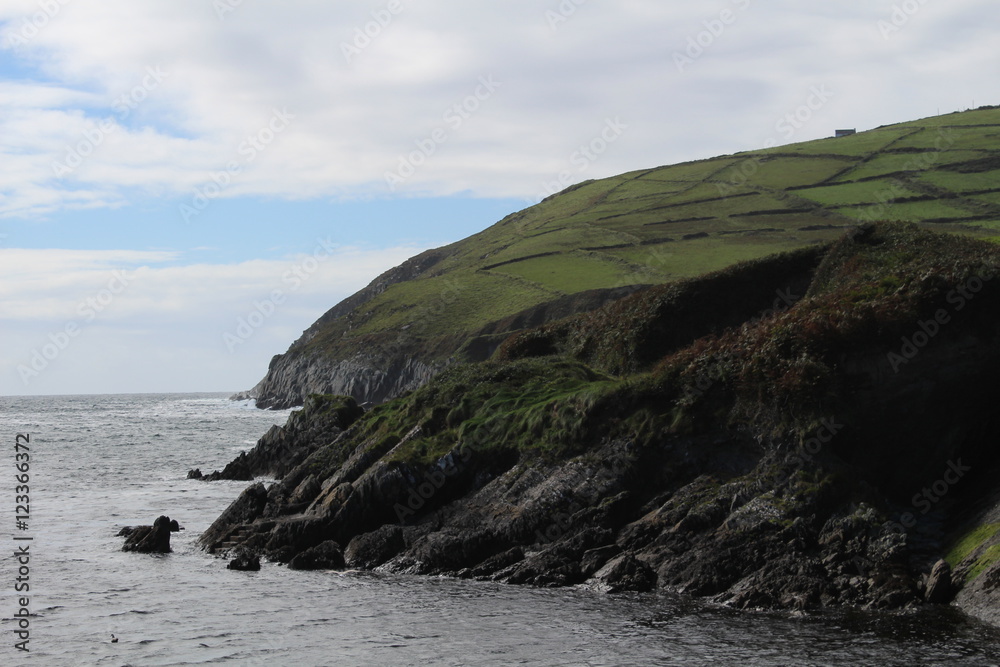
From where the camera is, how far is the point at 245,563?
3019cm

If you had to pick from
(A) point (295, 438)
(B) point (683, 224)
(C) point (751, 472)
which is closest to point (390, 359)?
(B) point (683, 224)

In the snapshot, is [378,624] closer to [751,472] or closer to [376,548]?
[376,548]

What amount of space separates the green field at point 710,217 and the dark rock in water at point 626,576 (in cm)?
8182

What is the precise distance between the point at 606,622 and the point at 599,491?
7.39 m

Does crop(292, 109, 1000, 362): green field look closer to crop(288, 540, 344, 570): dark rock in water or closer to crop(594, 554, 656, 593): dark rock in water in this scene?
crop(288, 540, 344, 570): dark rock in water

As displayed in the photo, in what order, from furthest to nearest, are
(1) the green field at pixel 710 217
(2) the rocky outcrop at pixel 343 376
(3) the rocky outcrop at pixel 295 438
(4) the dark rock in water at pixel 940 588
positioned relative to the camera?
(2) the rocky outcrop at pixel 343 376, (1) the green field at pixel 710 217, (3) the rocky outcrop at pixel 295 438, (4) the dark rock in water at pixel 940 588

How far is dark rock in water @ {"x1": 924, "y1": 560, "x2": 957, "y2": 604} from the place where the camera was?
21.3 m

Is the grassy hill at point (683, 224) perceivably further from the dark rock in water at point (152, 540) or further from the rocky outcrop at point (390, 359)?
the dark rock in water at point (152, 540)

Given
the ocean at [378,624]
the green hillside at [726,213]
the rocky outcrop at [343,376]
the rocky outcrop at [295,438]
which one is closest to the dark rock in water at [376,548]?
the ocean at [378,624]

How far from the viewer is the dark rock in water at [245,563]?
3005 centimetres

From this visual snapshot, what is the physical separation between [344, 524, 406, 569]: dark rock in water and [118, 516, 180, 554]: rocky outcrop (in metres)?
8.10

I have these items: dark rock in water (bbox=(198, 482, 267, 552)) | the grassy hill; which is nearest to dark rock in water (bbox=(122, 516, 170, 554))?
dark rock in water (bbox=(198, 482, 267, 552))

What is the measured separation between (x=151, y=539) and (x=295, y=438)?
25.3 m

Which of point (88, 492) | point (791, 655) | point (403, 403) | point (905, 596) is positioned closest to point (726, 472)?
point (905, 596)
